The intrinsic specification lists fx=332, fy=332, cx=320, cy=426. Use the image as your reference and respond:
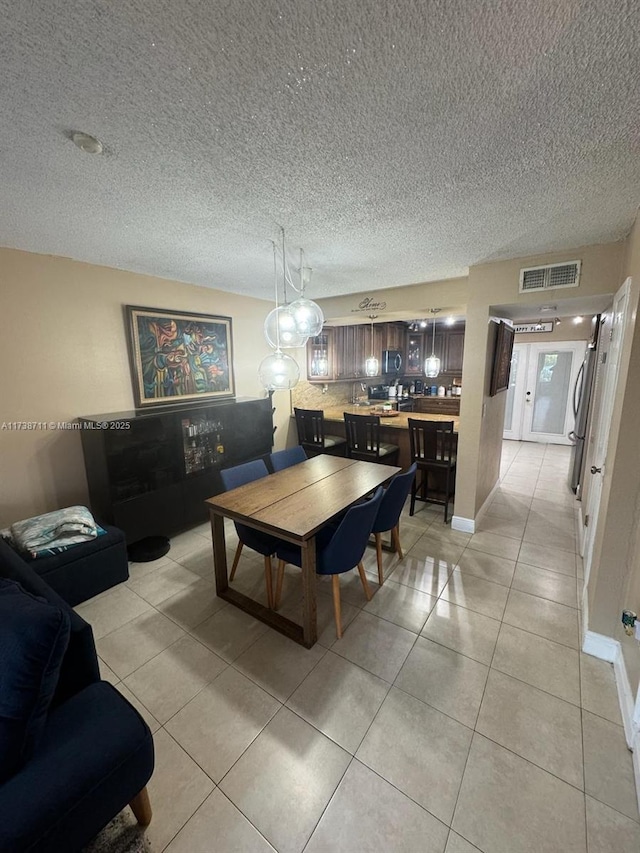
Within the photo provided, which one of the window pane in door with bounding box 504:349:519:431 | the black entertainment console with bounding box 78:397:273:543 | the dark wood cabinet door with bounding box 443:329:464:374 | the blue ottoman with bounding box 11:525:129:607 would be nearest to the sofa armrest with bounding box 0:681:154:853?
the blue ottoman with bounding box 11:525:129:607

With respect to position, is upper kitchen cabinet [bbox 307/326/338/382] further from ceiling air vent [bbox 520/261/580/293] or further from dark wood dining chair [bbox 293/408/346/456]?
ceiling air vent [bbox 520/261/580/293]

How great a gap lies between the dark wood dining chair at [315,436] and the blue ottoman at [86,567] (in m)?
2.34

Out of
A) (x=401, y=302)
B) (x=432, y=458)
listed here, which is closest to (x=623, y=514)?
(x=432, y=458)

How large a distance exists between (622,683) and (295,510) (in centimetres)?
184

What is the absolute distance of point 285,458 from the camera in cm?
309

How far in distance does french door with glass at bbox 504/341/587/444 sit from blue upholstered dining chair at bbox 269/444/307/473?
512 cm

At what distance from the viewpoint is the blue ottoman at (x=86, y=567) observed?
85.0 inches

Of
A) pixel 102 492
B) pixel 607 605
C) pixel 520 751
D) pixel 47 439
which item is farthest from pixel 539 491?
pixel 47 439

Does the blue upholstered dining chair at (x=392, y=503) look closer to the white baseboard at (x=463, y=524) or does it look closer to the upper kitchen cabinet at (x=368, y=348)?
the white baseboard at (x=463, y=524)

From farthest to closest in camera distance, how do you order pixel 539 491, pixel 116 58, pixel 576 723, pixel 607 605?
pixel 539 491
pixel 607 605
pixel 576 723
pixel 116 58

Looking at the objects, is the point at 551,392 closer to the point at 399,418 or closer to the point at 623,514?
the point at 399,418

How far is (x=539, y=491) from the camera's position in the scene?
13.9 ft

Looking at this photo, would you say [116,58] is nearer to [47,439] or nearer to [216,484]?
[47,439]

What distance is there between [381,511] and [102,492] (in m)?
2.24
